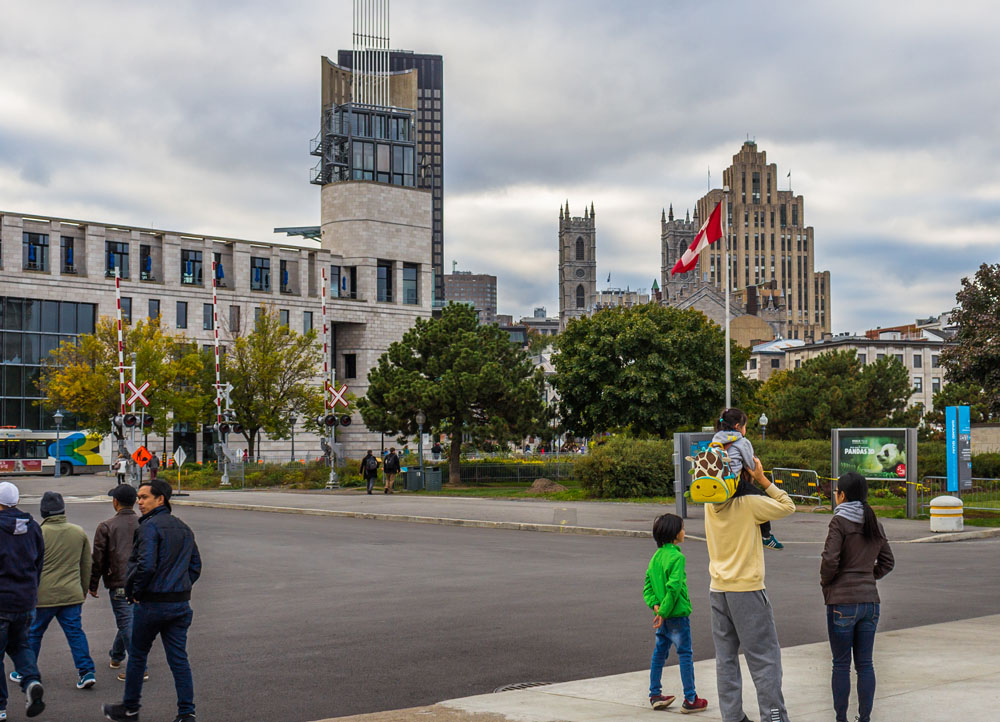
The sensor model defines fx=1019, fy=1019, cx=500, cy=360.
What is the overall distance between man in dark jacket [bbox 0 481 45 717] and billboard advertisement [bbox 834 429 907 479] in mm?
22152

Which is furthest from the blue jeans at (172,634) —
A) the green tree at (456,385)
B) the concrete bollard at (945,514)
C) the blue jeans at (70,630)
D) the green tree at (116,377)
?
the green tree at (116,377)

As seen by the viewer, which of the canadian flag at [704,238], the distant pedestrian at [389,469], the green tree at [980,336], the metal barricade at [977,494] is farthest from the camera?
the distant pedestrian at [389,469]

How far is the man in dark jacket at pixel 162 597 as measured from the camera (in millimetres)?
7266

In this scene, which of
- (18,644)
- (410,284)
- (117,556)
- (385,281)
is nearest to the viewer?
(18,644)

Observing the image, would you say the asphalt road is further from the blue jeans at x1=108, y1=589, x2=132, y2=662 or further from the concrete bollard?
the concrete bollard

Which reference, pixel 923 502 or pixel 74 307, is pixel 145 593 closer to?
pixel 923 502

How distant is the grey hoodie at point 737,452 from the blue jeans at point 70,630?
5.73 meters

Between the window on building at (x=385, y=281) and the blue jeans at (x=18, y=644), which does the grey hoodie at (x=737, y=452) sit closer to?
the blue jeans at (x=18, y=644)

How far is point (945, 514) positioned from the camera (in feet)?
77.4

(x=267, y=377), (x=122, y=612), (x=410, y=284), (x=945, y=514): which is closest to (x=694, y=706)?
(x=122, y=612)

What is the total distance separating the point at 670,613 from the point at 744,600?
1261 mm

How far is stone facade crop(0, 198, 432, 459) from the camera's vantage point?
73.0 meters

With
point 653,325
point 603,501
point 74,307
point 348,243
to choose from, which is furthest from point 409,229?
point 603,501

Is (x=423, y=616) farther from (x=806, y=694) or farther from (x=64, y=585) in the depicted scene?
(x=806, y=694)
